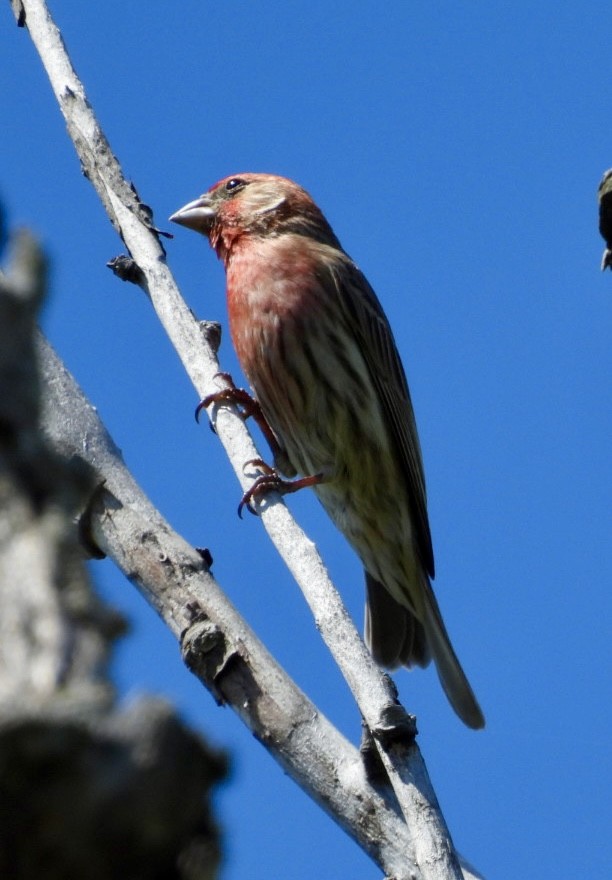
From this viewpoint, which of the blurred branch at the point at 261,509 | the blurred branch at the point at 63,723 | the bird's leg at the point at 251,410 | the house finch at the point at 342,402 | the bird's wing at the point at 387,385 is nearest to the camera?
the blurred branch at the point at 63,723

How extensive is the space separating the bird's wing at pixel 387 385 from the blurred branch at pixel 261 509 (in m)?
2.44

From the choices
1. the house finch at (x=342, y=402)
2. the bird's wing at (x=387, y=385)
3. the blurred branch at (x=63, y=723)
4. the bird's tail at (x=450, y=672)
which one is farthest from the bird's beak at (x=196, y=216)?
the blurred branch at (x=63, y=723)

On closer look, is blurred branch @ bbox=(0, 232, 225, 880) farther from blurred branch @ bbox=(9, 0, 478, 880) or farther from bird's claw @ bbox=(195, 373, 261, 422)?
bird's claw @ bbox=(195, 373, 261, 422)

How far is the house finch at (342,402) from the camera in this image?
7.52 meters

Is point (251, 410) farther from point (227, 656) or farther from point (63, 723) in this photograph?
point (63, 723)

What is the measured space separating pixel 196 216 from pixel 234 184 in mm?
442

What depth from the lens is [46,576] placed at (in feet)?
3.51

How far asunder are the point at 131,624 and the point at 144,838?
19cm

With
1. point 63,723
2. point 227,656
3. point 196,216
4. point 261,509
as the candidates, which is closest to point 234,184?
point 196,216

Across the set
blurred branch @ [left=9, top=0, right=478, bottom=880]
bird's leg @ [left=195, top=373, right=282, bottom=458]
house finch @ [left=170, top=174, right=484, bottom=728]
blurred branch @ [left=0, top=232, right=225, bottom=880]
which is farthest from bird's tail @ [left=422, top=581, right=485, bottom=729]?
blurred branch @ [left=0, top=232, right=225, bottom=880]

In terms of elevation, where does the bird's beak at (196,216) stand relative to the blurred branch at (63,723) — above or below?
above

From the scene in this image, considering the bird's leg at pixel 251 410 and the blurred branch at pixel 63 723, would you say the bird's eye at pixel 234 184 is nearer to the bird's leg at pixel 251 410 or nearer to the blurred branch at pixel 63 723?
the bird's leg at pixel 251 410

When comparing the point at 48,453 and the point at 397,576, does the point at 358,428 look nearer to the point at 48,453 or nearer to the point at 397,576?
the point at 397,576

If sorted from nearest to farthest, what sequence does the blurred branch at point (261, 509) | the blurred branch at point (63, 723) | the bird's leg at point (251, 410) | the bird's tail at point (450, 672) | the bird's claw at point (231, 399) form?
1. the blurred branch at point (63, 723)
2. the blurred branch at point (261, 509)
3. the bird's claw at point (231, 399)
4. the bird's leg at point (251, 410)
5. the bird's tail at point (450, 672)
